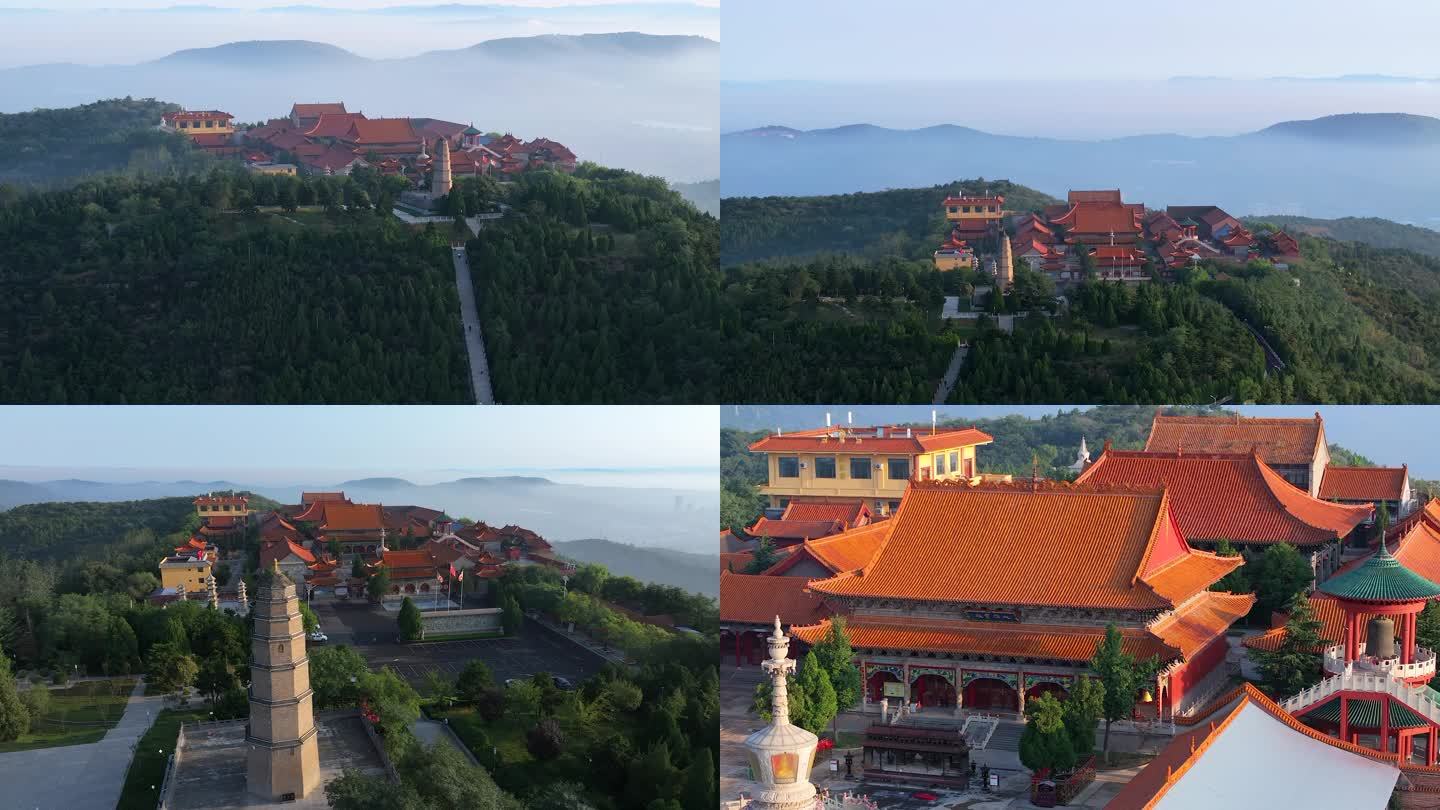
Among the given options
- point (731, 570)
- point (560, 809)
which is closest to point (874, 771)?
point (560, 809)

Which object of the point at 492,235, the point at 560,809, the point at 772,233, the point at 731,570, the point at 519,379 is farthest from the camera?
the point at 772,233

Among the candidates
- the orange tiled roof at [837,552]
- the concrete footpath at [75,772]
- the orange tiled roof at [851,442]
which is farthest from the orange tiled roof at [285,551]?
the orange tiled roof at [851,442]

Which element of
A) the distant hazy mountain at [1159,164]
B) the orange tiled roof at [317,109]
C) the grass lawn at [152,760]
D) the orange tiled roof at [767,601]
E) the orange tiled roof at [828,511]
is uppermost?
the orange tiled roof at [317,109]

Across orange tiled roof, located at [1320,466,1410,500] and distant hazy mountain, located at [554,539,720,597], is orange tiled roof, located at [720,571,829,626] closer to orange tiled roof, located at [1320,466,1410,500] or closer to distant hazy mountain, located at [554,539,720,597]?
distant hazy mountain, located at [554,539,720,597]

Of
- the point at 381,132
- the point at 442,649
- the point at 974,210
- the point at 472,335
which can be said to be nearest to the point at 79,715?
the point at 442,649

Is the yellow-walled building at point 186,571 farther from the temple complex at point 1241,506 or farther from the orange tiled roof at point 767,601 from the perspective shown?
the temple complex at point 1241,506

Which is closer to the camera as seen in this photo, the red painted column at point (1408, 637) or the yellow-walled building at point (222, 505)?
the red painted column at point (1408, 637)

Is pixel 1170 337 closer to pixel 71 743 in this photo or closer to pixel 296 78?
pixel 296 78
